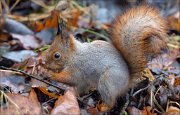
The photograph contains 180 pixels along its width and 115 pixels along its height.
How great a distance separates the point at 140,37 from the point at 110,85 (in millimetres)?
364

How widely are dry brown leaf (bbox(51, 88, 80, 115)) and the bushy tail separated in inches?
19.0

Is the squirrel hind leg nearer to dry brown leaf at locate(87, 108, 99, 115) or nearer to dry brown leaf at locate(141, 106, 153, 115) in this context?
dry brown leaf at locate(87, 108, 99, 115)

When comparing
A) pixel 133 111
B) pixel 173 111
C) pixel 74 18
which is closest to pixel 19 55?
pixel 74 18

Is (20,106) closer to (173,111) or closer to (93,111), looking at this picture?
(93,111)

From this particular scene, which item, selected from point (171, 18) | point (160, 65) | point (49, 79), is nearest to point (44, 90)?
point (49, 79)

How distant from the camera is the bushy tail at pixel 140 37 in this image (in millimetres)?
2779

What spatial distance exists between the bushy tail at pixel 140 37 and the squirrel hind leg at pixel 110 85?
155mm

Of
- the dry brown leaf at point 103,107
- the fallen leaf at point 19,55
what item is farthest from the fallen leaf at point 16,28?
the dry brown leaf at point 103,107

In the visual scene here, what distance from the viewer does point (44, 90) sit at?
2.75 metres

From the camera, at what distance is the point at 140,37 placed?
9.17 feet

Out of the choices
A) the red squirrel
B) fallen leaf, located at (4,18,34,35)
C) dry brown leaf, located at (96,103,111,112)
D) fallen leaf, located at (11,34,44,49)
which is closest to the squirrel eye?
the red squirrel

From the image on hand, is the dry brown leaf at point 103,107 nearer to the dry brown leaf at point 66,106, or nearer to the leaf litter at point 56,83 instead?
the leaf litter at point 56,83

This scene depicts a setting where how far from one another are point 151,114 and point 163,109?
0.14 metres

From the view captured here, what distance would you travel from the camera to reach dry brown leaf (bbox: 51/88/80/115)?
2420 mm
